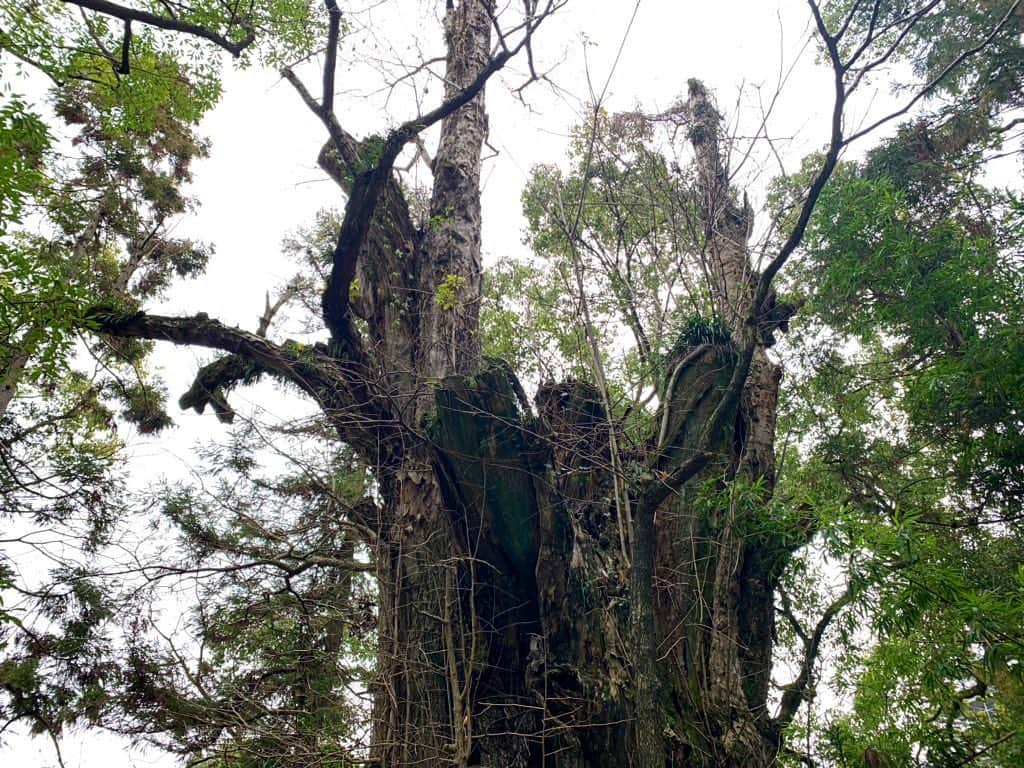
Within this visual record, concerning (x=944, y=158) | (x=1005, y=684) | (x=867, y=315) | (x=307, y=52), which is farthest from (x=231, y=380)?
(x=944, y=158)

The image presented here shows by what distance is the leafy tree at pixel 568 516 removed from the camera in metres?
3.08

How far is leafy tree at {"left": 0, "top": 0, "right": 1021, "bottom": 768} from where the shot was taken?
308 cm

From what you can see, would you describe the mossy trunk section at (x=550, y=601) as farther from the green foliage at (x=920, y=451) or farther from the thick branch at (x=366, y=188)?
the thick branch at (x=366, y=188)

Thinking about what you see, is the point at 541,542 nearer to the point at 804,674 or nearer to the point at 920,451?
the point at 804,674

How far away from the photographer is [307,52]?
4910 mm

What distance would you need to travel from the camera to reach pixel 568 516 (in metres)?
3.68

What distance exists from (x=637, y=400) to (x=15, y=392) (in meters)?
6.26

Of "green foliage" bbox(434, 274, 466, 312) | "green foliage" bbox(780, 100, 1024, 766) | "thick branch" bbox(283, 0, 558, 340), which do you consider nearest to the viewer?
"green foliage" bbox(780, 100, 1024, 766)

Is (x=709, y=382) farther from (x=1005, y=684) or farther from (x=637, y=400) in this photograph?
(x=1005, y=684)

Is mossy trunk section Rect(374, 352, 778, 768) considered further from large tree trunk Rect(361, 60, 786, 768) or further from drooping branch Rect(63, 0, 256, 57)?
drooping branch Rect(63, 0, 256, 57)

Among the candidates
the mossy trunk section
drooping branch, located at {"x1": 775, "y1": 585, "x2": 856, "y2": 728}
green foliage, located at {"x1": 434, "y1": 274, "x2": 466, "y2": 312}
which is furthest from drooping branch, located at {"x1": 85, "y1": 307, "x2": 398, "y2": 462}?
drooping branch, located at {"x1": 775, "y1": 585, "x2": 856, "y2": 728}

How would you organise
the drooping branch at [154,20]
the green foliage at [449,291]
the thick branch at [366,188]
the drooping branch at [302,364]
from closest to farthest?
the drooping branch at [154,20]
the thick branch at [366,188]
the drooping branch at [302,364]
the green foliage at [449,291]

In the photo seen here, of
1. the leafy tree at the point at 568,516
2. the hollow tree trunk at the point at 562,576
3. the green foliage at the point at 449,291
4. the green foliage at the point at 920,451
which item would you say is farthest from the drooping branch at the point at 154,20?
the green foliage at the point at 920,451

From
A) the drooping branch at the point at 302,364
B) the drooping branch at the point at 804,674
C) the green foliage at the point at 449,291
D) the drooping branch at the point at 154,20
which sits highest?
the drooping branch at the point at 154,20
